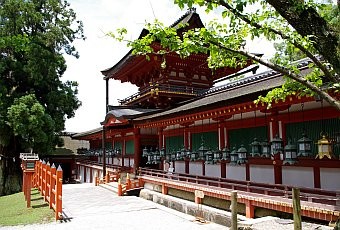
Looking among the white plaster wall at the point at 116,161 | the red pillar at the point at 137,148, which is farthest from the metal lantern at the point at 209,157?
the white plaster wall at the point at 116,161

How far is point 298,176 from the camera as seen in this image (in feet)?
31.9

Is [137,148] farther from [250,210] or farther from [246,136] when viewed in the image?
[250,210]

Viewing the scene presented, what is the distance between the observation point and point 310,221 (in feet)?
26.4

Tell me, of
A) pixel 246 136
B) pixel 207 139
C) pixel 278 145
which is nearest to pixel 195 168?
pixel 207 139

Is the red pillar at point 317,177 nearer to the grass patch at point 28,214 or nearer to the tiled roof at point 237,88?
the tiled roof at point 237,88

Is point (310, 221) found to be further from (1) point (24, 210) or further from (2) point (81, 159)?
(2) point (81, 159)

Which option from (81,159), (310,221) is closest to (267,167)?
(310,221)

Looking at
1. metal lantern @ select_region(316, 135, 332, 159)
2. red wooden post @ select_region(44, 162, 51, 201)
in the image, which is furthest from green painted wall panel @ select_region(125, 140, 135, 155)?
metal lantern @ select_region(316, 135, 332, 159)

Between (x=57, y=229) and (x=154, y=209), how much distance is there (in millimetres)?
4289

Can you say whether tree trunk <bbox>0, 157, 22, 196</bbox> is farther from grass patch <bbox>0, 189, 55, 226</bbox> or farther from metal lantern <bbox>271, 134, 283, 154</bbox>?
metal lantern <bbox>271, 134, 283, 154</bbox>

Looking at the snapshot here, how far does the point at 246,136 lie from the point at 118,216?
5.75m

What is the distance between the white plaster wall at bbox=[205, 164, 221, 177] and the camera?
44.2 ft

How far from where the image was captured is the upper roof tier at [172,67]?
62.8ft

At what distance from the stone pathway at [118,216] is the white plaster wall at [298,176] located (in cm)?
260
